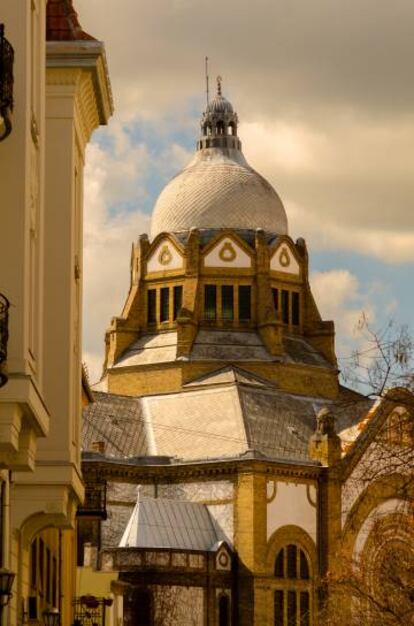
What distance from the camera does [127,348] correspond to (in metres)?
119

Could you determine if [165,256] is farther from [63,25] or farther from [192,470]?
[63,25]

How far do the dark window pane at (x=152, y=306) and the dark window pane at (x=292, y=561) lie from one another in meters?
20.6

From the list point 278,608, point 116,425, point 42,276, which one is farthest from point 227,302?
point 42,276

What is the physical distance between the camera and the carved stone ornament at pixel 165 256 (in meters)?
121

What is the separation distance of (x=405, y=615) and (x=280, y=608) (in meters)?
63.8

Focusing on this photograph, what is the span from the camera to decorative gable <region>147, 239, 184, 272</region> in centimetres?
12044

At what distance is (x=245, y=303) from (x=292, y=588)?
21295 millimetres

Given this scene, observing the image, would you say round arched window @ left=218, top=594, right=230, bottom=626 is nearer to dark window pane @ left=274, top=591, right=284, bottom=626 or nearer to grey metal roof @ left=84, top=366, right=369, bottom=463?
dark window pane @ left=274, top=591, right=284, bottom=626

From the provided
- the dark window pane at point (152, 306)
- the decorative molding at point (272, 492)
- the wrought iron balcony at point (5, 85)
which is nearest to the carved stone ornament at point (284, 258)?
the dark window pane at point (152, 306)

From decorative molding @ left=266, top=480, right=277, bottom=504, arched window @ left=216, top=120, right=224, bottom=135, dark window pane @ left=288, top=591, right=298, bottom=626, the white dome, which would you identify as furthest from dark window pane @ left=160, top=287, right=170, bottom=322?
dark window pane @ left=288, top=591, right=298, bottom=626

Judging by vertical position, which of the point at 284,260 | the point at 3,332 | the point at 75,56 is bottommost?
the point at 3,332

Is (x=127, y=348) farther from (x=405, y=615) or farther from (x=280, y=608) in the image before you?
(x=405, y=615)

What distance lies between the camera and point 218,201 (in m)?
122

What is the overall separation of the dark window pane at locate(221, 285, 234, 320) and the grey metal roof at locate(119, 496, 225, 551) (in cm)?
1712
